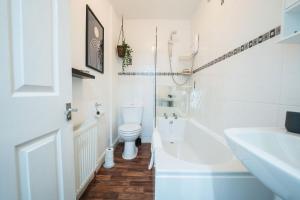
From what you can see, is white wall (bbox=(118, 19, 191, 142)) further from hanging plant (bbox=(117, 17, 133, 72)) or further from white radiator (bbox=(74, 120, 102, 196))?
white radiator (bbox=(74, 120, 102, 196))

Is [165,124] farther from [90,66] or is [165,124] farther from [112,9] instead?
[112,9]

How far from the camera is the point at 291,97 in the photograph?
87 cm

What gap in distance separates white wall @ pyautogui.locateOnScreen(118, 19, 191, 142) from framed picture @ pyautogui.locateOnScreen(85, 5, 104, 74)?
993 millimetres

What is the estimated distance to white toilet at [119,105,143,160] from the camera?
2304 millimetres

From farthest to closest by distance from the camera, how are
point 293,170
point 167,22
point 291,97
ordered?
point 167,22
point 291,97
point 293,170

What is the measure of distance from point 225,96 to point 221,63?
14.9 inches

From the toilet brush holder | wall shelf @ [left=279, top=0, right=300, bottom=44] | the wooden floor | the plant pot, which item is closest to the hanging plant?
the plant pot

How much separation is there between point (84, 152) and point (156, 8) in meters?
2.51

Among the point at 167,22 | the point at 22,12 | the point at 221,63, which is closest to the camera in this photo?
the point at 22,12

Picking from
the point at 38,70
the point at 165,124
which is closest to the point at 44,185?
the point at 38,70

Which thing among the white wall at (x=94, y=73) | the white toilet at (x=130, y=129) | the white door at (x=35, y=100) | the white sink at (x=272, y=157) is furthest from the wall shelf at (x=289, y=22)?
the white toilet at (x=130, y=129)

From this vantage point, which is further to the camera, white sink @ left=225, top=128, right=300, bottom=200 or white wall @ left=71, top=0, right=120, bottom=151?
white wall @ left=71, top=0, right=120, bottom=151

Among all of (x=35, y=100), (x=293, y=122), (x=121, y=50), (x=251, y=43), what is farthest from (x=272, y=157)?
(x=121, y=50)

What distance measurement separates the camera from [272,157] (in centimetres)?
41
